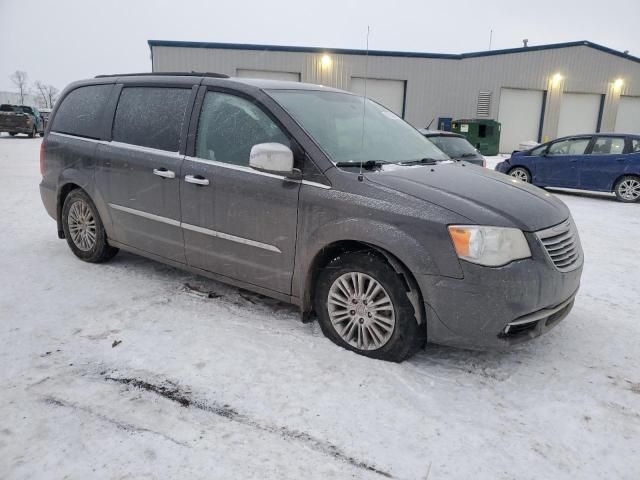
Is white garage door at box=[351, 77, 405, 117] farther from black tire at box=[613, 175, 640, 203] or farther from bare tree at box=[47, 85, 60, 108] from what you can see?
bare tree at box=[47, 85, 60, 108]

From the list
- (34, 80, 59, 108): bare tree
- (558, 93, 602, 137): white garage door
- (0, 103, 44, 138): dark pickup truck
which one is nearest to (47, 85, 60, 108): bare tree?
(34, 80, 59, 108): bare tree

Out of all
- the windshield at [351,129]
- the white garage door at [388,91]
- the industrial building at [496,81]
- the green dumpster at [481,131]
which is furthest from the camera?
the white garage door at [388,91]

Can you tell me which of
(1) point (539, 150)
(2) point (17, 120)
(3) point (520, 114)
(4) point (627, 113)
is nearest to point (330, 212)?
(1) point (539, 150)

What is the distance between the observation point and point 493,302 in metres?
2.73

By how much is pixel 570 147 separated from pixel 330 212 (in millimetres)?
10108

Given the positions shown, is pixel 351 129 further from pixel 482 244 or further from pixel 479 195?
pixel 482 244

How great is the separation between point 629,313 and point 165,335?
3.64 meters

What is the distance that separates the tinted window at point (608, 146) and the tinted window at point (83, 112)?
10.2 meters

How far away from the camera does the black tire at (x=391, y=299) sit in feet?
9.63

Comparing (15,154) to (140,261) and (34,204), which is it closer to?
(34,204)

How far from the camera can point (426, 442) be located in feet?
7.73

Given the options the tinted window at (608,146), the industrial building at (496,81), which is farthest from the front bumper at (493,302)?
the industrial building at (496,81)

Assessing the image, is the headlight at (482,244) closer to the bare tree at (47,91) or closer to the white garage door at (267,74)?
the white garage door at (267,74)

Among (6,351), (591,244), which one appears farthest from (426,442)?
(591,244)
